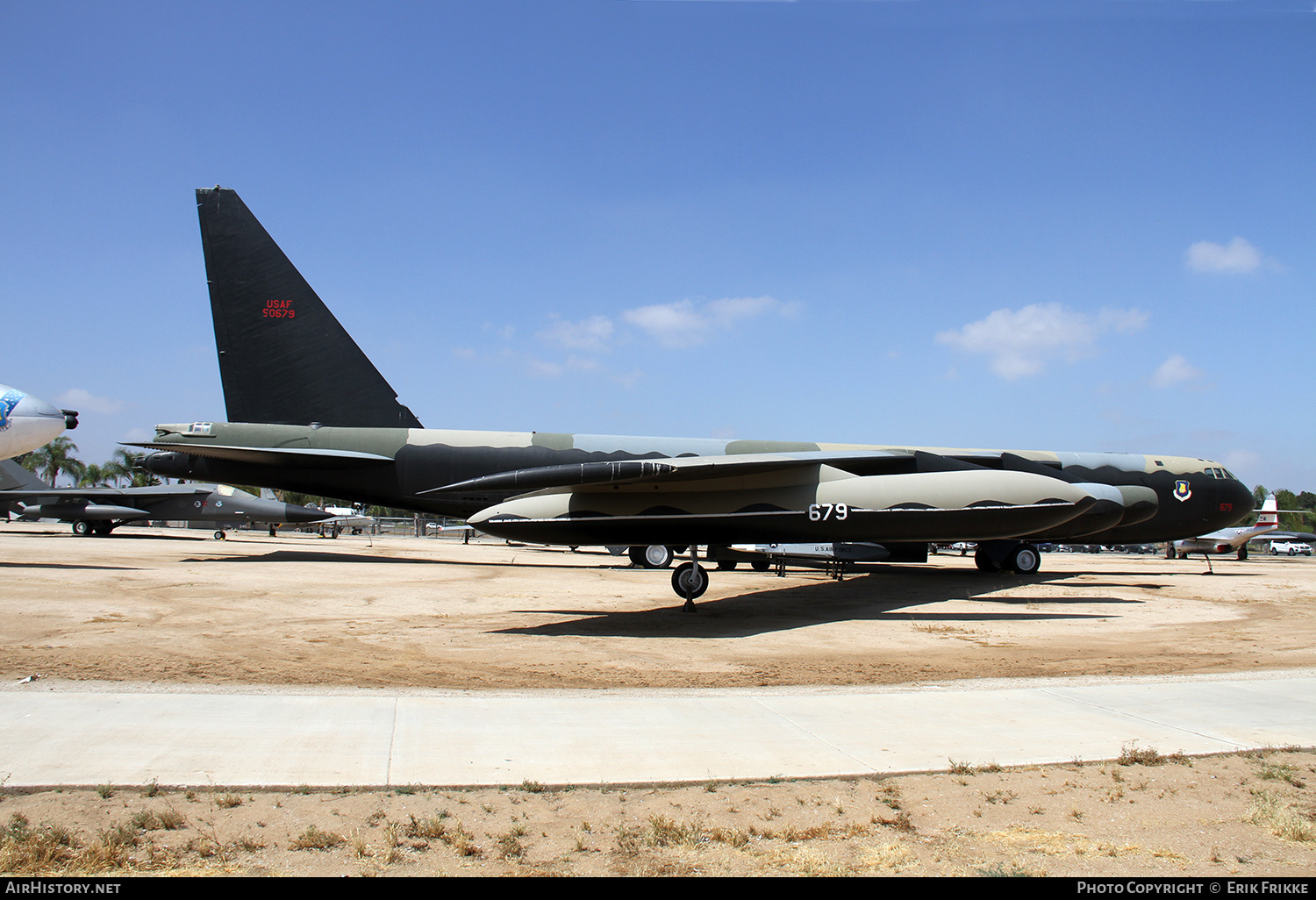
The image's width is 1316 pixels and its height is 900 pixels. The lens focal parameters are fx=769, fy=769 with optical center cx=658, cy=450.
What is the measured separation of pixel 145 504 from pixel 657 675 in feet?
119

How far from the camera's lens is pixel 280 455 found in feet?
62.1

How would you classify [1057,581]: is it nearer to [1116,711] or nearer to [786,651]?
[786,651]

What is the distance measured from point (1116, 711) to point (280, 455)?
18.3m

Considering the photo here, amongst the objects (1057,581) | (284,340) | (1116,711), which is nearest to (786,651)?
(1116,711)

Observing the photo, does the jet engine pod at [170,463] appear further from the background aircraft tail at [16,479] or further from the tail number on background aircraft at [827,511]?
the background aircraft tail at [16,479]

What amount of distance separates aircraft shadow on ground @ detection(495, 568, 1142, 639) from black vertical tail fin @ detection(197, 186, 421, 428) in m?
10.5

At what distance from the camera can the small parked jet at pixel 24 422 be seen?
17.3 metres

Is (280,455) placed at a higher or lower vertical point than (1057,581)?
higher

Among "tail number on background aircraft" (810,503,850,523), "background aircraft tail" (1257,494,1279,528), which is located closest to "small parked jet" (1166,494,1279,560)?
"background aircraft tail" (1257,494,1279,528)

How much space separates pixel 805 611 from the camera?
13203 mm

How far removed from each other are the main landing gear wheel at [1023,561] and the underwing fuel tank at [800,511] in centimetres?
825

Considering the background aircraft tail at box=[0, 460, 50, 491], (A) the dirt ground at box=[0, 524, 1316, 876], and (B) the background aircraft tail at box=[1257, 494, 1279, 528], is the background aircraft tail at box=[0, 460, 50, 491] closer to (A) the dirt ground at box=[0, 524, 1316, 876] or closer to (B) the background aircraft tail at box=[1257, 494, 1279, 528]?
(A) the dirt ground at box=[0, 524, 1316, 876]

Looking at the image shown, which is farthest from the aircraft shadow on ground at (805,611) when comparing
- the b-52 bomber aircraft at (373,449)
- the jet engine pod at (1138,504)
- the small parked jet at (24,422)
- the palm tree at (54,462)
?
the palm tree at (54,462)
